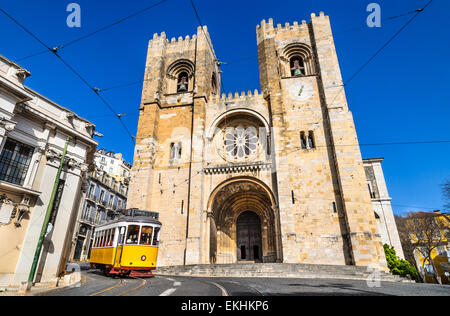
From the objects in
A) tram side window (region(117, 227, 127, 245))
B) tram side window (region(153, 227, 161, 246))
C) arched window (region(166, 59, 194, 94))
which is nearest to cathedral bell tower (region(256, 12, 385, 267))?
arched window (region(166, 59, 194, 94))

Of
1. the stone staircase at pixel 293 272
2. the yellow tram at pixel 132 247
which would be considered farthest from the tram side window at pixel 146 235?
the stone staircase at pixel 293 272

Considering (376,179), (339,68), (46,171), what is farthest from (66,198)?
(376,179)

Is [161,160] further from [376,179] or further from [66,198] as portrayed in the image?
[376,179]

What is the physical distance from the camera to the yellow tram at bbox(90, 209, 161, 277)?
32.0 ft

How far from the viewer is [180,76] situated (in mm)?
23781

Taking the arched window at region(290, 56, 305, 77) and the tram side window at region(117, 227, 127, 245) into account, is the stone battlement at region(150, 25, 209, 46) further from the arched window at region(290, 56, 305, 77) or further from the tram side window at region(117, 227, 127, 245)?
the tram side window at region(117, 227, 127, 245)

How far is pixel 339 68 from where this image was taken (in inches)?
750

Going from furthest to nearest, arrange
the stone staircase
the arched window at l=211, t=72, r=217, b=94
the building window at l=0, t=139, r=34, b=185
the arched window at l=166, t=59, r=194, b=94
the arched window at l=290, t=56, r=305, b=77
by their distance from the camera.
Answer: the arched window at l=211, t=72, r=217, b=94 → the arched window at l=166, t=59, r=194, b=94 → the arched window at l=290, t=56, r=305, b=77 → the stone staircase → the building window at l=0, t=139, r=34, b=185

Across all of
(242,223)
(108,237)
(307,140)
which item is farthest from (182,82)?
(108,237)

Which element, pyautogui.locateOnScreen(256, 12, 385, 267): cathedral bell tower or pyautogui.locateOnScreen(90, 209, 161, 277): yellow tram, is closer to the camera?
pyautogui.locateOnScreen(90, 209, 161, 277): yellow tram

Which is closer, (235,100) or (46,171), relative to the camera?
(46,171)

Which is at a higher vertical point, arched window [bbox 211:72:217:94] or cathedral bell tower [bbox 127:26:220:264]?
arched window [bbox 211:72:217:94]

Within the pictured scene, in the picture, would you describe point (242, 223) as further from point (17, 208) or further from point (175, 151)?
point (17, 208)
